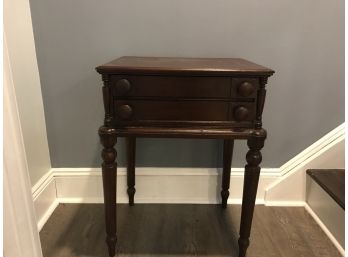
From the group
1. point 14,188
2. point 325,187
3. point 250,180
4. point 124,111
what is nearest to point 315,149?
point 325,187

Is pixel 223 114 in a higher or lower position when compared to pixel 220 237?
higher

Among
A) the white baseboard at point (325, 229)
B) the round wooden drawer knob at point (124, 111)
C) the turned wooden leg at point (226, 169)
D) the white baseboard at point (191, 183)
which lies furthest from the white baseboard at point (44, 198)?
the white baseboard at point (325, 229)

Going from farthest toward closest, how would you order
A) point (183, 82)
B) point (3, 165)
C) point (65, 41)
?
point (65, 41), point (183, 82), point (3, 165)

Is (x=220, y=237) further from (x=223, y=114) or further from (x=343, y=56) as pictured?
(x=343, y=56)

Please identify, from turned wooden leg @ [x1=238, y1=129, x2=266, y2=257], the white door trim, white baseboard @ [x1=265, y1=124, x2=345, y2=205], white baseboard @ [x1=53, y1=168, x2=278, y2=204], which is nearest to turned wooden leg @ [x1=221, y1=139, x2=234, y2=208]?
white baseboard @ [x1=53, y1=168, x2=278, y2=204]

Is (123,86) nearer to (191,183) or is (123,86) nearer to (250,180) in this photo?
(250,180)

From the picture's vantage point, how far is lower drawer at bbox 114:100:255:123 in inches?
36.7

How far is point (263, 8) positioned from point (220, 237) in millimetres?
1017

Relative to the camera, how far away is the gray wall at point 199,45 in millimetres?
1265

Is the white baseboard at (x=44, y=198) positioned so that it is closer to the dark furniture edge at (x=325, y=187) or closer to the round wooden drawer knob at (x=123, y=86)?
the round wooden drawer knob at (x=123, y=86)

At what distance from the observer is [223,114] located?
0.95 meters

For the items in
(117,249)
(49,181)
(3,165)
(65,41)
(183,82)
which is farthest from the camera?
(49,181)

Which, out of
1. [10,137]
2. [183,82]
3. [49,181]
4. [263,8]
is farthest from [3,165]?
[263,8]

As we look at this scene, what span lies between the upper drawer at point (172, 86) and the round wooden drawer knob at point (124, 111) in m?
0.04
